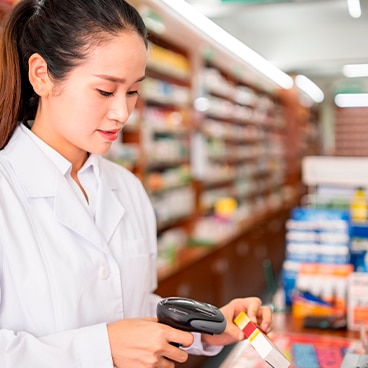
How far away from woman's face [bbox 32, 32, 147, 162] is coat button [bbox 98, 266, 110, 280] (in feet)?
0.98

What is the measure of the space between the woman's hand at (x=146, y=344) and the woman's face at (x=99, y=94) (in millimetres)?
456

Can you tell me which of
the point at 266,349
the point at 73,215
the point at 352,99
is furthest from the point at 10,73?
the point at 352,99

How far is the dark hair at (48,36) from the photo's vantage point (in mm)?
1369

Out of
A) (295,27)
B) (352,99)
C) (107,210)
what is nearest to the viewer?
(107,210)

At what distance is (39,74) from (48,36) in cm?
10

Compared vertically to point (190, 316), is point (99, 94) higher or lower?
higher

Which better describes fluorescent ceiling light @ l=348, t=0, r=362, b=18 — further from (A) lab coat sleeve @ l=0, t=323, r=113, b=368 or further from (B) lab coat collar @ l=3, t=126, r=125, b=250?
(A) lab coat sleeve @ l=0, t=323, r=113, b=368

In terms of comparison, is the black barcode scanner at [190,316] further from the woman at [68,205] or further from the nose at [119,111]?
the nose at [119,111]

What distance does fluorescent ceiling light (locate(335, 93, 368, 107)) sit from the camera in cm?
1361

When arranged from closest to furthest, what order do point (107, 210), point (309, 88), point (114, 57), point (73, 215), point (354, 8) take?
1. point (114, 57)
2. point (73, 215)
3. point (107, 210)
4. point (354, 8)
5. point (309, 88)

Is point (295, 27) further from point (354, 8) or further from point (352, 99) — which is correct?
point (352, 99)

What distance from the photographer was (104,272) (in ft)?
4.72

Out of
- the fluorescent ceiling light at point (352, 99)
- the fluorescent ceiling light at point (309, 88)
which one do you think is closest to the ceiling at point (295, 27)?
the fluorescent ceiling light at point (309, 88)

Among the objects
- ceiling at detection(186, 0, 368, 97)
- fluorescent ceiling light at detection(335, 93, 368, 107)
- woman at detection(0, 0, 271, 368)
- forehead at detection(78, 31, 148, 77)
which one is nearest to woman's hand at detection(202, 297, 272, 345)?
woman at detection(0, 0, 271, 368)
